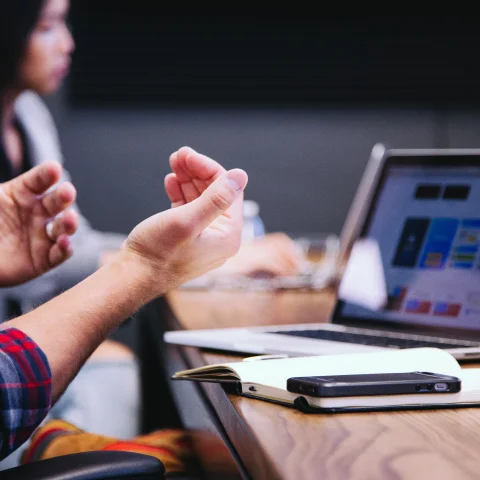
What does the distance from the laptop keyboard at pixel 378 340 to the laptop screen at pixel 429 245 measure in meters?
0.04

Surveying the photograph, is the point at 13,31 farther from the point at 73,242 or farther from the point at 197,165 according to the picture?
the point at 197,165

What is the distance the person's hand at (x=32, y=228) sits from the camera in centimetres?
112

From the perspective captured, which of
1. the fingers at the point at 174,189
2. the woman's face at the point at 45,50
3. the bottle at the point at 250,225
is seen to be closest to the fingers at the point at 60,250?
the fingers at the point at 174,189

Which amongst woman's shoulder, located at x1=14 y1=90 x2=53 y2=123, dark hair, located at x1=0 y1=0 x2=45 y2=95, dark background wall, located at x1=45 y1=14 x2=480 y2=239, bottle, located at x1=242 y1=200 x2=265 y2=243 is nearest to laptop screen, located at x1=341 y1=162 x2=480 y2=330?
bottle, located at x1=242 y1=200 x2=265 y2=243

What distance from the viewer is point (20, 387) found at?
704mm

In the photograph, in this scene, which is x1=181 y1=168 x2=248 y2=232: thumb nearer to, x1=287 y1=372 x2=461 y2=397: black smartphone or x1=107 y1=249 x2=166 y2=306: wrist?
x1=107 y1=249 x2=166 y2=306: wrist

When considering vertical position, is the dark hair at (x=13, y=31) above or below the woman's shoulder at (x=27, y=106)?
above

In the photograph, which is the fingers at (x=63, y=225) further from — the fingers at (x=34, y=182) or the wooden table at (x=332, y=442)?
the wooden table at (x=332, y=442)

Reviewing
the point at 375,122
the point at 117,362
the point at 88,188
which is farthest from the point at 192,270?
the point at 375,122

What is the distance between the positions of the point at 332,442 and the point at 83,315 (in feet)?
1.16

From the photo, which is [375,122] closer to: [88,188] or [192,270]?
[88,188]

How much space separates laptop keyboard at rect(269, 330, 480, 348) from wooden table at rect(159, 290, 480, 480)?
246 millimetres

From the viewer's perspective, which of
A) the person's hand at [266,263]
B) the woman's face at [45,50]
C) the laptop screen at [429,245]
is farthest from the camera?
the woman's face at [45,50]

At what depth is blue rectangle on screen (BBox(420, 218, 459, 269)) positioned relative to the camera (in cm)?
106
